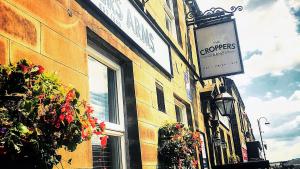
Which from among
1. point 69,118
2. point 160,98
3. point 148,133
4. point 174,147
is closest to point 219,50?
point 160,98

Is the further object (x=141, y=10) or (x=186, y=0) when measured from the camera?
(x=186, y=0)

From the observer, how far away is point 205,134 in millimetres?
9578

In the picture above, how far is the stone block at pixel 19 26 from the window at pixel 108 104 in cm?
129

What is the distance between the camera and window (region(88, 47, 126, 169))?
3793 millimetres

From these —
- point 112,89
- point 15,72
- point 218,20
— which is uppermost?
point 218,20

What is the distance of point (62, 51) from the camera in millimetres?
2883

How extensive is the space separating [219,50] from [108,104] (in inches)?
236

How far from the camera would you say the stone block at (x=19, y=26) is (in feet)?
7.20

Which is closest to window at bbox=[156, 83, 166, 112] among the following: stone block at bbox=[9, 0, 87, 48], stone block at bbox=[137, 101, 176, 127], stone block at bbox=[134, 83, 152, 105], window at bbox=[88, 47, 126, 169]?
stone block at bbox=[137, 101, 176, 127]

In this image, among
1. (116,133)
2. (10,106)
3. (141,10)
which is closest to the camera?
(10,106)

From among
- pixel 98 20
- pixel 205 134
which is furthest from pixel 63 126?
pixel 205 134

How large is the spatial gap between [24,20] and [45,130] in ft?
3.38

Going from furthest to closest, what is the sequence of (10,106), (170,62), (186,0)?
(186,0) → (170,62) → (10,106)

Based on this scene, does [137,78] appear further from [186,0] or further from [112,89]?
[186,0]
